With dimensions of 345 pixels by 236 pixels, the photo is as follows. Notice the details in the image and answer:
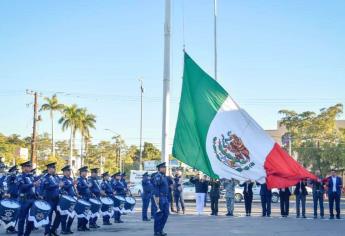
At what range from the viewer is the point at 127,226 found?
650 inches

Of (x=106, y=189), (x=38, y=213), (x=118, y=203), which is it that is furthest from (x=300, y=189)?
(x=38, y=213)

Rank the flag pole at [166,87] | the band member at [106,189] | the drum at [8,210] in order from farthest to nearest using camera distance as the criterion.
→ the band member at [106,189], the flag pole at [166,87], the drum at [8,210]

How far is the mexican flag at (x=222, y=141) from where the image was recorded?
1312 cm

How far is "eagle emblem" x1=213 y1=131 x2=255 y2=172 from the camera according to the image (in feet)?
43.5

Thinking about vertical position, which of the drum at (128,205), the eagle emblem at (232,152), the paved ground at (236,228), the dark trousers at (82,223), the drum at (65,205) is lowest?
the paved ground at (236,228)

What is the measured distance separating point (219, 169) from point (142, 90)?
3696cm

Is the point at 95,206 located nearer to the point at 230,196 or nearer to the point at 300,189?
the point at 230,196

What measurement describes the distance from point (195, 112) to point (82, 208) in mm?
4104

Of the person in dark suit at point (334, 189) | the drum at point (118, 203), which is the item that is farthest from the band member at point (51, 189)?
the person in dark suit at point (334, 189)

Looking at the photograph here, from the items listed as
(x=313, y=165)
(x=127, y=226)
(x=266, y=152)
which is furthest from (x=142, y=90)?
(x=266, y=152)

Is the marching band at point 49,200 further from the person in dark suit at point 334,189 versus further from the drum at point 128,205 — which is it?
the person in dark suit at point 334,189

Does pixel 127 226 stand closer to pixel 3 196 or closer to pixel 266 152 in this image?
pixel 3 196

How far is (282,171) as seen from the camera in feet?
43.0

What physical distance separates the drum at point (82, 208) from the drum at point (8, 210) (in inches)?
70.0
